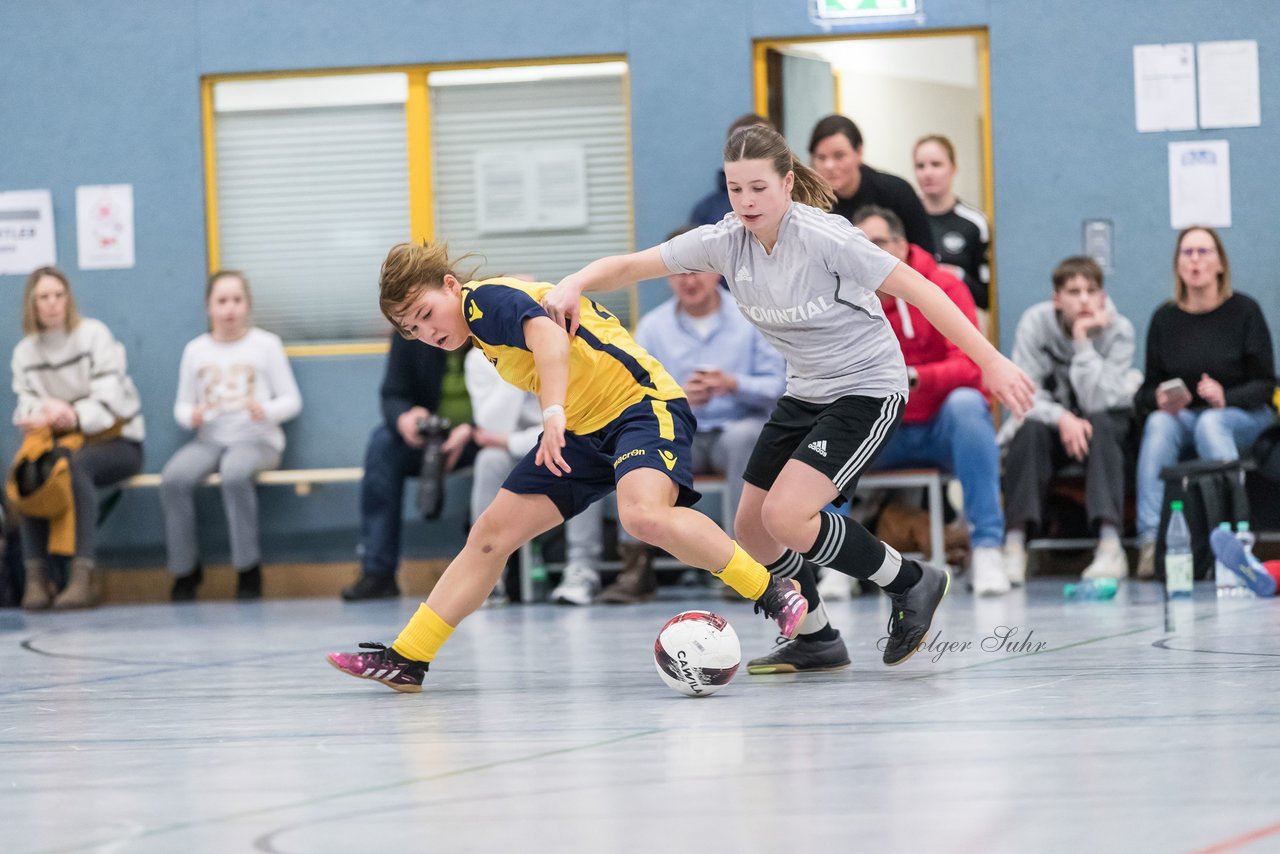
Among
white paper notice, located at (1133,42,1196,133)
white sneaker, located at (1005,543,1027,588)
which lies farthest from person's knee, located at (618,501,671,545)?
white paper notice, located at (1133,42,1196,133)

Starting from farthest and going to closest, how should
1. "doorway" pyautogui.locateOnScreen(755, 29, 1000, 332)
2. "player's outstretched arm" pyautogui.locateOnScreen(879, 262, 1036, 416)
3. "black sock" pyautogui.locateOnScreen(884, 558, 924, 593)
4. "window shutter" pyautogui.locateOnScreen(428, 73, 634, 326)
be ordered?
"window shutter" pyautogui.locateOnScreen(428, 73, 634, 326) < "doorway" pyautogui.locateOnScreen(755, 29, 1000, 332) < "black sock" pyautogui.locateOnScreen(884, 558, 924, 593) < "player's outstretched arm" pyautogui.locateOnScreen(879, 262, 1036, 416)

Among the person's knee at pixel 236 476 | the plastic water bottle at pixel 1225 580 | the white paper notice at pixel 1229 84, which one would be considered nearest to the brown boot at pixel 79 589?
the person's knee at pixel 236 476

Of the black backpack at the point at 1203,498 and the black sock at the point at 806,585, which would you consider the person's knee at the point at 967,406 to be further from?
the black sock at the point at 806,585

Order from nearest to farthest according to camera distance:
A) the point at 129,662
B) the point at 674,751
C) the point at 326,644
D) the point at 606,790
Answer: the point at 606,790, the point at 674,751, the point at 129,662, the point at 326,644

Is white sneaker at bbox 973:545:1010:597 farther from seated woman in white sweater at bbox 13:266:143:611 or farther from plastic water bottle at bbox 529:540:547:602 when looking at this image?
seated woman in white sweater at bbox 13:266:143:611

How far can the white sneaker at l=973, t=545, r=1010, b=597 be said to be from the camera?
22.8ft

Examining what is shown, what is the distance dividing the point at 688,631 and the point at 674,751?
87cm

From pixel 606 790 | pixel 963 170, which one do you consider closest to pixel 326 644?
pixel 606 790

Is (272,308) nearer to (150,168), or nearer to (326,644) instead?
(150,168)

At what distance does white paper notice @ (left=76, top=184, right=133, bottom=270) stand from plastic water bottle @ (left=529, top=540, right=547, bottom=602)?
2982mm

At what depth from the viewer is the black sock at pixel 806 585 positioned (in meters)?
4.53

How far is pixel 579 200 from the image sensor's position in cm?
901

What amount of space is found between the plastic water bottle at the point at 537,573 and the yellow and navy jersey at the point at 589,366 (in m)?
3.49

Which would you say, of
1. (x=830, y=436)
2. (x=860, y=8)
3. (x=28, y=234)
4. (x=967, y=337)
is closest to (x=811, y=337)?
(x=830, y=436)
